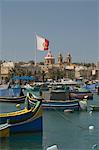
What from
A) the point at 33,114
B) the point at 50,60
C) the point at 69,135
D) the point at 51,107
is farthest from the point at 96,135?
the point at 50,60

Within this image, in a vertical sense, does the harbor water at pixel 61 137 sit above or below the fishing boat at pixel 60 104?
below

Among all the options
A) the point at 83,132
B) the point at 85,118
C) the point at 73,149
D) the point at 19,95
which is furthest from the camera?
the point at 19,95

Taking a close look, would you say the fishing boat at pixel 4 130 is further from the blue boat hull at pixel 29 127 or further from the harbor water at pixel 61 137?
the blue boat hull at pixel 29 127

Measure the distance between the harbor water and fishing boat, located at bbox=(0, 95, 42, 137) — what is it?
0.27 metres

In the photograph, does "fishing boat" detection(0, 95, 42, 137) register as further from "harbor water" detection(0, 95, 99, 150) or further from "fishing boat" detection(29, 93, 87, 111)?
"fishing boat" detection(29, 93, 87, 111)

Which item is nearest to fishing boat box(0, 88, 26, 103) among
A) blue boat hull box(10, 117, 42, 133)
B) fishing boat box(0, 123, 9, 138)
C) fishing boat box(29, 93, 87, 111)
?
fishing boat box(29, 93, 87, 111)

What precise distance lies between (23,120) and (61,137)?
5.01 feet

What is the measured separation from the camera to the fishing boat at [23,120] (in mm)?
16188

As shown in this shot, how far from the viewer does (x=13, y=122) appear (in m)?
16.3

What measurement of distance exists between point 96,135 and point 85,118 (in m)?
6.81

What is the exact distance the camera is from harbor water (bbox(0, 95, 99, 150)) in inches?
574

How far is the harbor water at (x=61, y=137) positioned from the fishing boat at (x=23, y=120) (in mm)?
269

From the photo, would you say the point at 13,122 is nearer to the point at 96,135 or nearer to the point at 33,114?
the point at 33,114

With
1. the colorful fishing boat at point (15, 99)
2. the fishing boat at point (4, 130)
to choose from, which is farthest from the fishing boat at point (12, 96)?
the fishing boat at point (4, 130)
